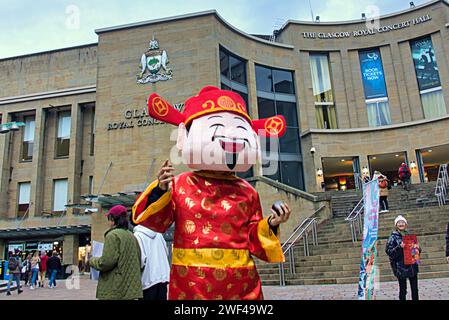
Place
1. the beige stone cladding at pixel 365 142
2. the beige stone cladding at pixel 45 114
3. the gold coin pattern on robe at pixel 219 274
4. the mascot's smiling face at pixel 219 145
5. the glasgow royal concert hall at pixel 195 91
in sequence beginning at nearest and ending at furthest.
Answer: the gold coin pattern on robe at pixel 219 274, the mascot's smiling face at pixel 219 145, the glasgow royal concert hall at pixel 195 91, the beige stone cladding at pixel 365 142, the beige stone cladding at pixel 45 114

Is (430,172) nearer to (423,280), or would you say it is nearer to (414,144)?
(414,144)

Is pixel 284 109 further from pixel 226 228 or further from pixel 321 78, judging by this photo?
pixel 226 228

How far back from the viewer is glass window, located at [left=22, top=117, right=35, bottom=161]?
29328 millimetres

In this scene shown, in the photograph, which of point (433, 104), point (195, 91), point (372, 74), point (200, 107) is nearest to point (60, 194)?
point (195, 91)

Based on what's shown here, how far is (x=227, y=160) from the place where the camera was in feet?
10.7

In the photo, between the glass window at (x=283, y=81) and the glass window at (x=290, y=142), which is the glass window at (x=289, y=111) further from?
the glass window at (x=283, y=81)

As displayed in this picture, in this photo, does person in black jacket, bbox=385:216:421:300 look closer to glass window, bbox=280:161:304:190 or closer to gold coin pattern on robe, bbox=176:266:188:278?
gold coin pattern on robe, bbox=176:266:188:278

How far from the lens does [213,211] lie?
3.19m

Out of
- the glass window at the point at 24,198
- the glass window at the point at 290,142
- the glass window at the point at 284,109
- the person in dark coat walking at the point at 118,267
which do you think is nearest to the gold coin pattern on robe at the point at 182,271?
the person in dark coat walking at the point at 118,267

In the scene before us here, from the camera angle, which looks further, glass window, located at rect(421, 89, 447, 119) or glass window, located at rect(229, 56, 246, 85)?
glass window, located at rect(421, 89, 447, 119)

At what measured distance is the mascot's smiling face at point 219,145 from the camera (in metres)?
3.25

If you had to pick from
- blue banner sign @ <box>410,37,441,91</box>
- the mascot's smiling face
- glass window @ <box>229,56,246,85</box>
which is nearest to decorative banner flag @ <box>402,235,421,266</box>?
the mascot's smiling face

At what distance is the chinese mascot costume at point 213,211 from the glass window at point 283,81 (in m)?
23.8
